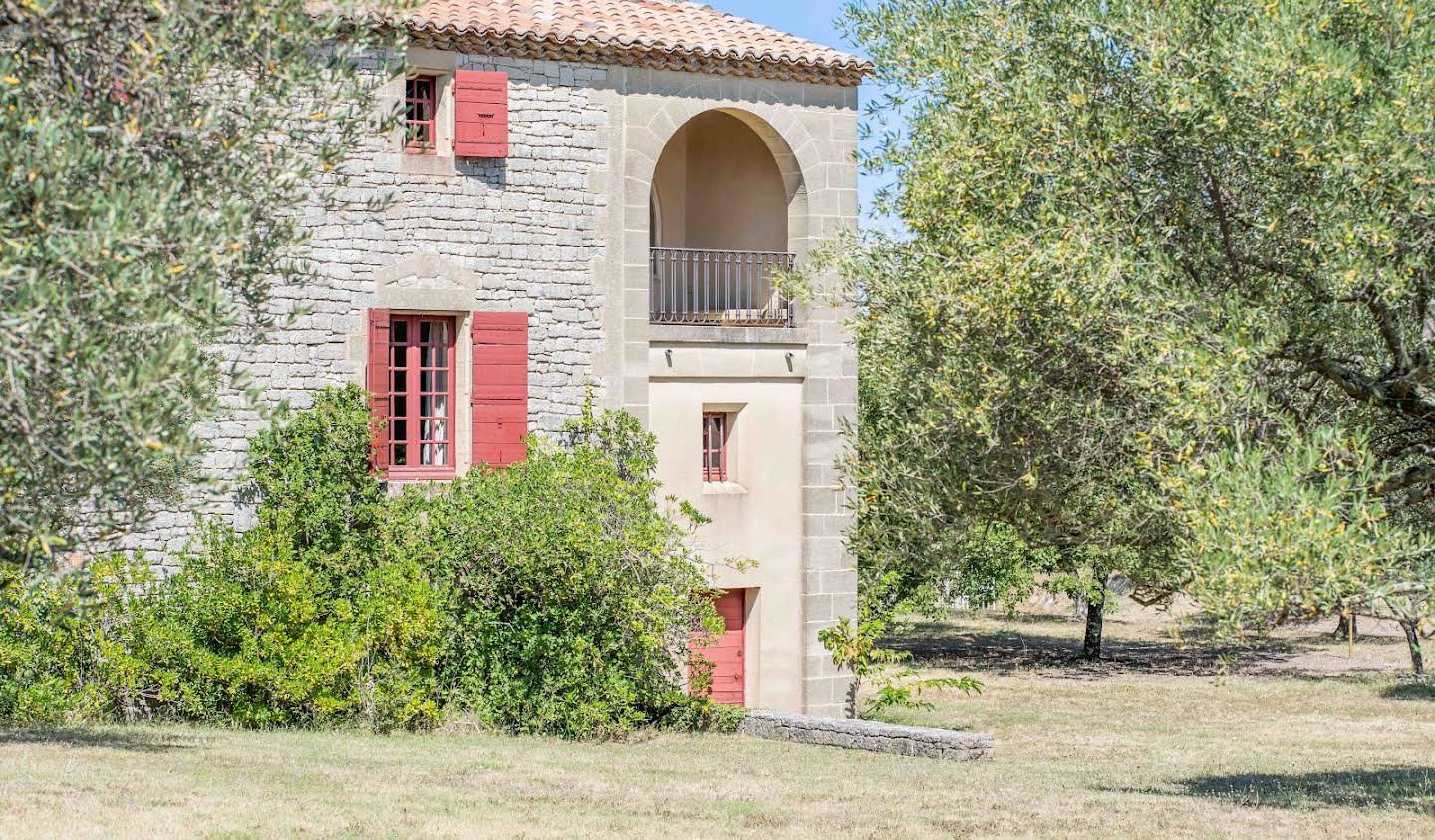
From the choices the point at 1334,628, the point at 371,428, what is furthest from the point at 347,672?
the point at 1334,628

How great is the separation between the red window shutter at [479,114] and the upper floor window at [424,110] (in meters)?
0.36

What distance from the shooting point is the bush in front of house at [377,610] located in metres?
17.8

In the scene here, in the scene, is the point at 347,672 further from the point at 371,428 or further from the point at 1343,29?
the point at 1343,29

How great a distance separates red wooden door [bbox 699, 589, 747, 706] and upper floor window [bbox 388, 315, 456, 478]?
4251 mm

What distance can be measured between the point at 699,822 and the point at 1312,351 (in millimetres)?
5616

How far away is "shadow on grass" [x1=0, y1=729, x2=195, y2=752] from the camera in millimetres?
15430

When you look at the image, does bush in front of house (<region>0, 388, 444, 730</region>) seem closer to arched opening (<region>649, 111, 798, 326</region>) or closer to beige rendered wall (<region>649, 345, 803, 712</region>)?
beige rendered wall (<region>649, 345, 803, 712</region>)

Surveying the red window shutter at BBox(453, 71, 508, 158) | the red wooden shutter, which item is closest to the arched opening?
the red window shutter at BBox(453, 71, 508, 158)

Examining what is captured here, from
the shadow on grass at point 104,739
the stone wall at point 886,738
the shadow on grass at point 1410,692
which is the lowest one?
the shadow on grass at point 1410,692

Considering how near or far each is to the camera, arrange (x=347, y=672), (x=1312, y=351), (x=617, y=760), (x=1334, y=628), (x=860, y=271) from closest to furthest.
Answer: (x=1312, y=351) → (x=860, y=271) → (x=617, y=760) → (x=347, y=672) → (x=1334, y=628)

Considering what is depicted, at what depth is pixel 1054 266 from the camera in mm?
11016

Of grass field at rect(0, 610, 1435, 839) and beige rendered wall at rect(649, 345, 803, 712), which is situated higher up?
beige rendered wall at rect(649, 345, 803, 712)

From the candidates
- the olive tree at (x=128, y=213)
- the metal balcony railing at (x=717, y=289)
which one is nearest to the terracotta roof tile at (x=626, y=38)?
the metal balcony railing at (x=717, y=289)

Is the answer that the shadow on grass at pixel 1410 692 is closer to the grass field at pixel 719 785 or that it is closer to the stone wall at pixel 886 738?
the grass field at pixel 719 785
